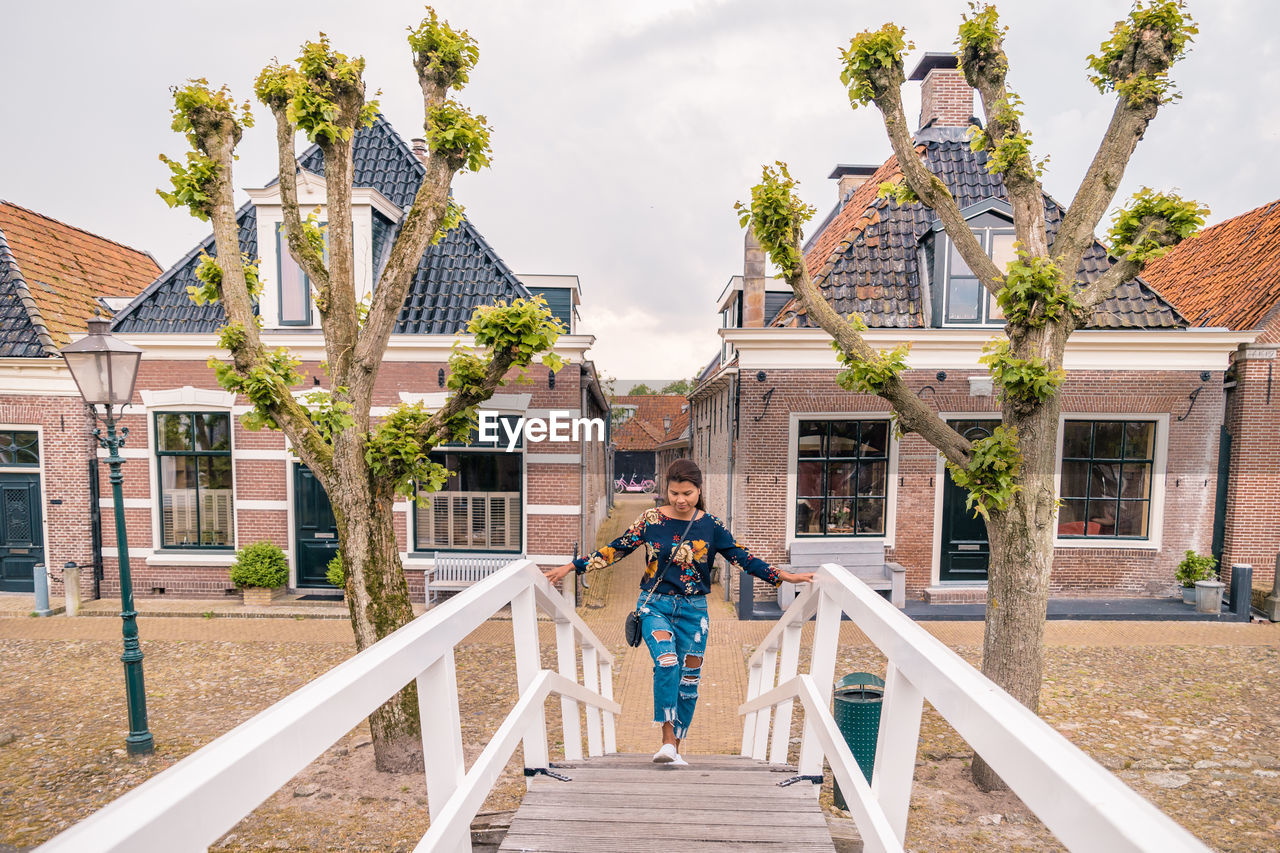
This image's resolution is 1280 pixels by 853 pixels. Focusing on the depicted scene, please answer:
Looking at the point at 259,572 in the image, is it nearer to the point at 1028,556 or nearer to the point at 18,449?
the point at 18,449

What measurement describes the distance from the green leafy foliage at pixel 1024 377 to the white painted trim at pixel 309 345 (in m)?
6.09

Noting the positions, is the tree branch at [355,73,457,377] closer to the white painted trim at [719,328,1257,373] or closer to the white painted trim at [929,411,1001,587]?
the white painted trim at [719,328,1257,373]

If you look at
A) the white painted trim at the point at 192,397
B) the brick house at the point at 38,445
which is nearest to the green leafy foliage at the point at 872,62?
the white painted trim at the point at 192,397

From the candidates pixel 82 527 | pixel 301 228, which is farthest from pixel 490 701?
pixel 82 527

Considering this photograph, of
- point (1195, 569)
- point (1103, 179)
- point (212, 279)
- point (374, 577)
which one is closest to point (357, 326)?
point (212, 279)

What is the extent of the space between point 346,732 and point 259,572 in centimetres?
1079

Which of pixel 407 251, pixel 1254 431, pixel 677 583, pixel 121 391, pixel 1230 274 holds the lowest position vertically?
pixel 677 583

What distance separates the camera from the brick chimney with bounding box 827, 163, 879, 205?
15.9 metres

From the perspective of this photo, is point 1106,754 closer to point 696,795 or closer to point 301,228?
point 696,795

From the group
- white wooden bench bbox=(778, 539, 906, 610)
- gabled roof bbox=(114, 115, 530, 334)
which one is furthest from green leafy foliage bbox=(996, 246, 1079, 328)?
gabled roof bbox=(114, 115, 530, 334)

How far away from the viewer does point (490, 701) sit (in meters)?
6.57

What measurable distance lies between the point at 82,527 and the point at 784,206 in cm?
Answer: 1218

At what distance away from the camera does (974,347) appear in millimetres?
9656

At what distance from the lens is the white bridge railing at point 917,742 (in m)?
0.82
